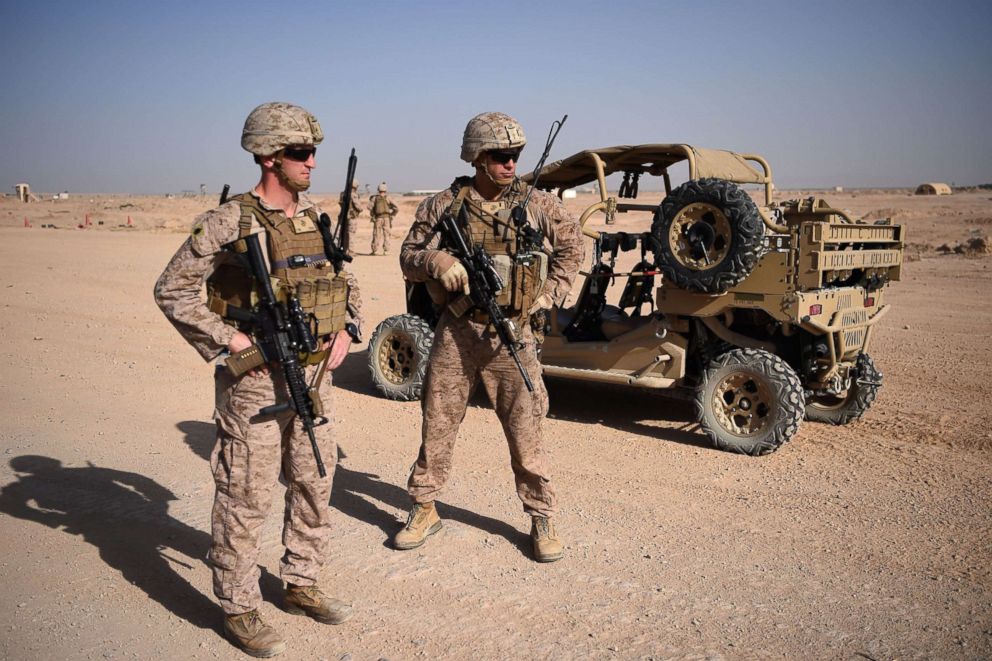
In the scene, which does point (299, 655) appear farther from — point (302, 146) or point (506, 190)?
point (506, 190)

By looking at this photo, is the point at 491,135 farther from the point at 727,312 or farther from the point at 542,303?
the point at 727,312

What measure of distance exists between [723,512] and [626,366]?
194 centimetres

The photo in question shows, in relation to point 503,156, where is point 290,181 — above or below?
below

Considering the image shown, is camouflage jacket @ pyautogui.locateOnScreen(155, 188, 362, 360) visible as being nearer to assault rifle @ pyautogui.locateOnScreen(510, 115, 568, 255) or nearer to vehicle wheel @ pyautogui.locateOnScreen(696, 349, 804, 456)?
assault rifle @ pyautogui.locateOnScreen(510, 115, 568, 255)

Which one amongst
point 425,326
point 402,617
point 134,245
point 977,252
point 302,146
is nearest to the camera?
point 302,146

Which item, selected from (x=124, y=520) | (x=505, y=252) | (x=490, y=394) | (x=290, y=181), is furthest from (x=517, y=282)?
(x=124, y=520)

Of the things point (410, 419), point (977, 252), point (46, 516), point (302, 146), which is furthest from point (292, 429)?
point (977, 252)

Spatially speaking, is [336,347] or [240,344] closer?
[240,344]

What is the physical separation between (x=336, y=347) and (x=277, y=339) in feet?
1.06

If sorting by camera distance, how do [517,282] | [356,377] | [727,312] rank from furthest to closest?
[356,377] < [727,312] < [517,282]

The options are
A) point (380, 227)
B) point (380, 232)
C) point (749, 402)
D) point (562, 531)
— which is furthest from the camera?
point (380, 232)

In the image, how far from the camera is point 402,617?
372 centimetres

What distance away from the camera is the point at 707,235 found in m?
5.96

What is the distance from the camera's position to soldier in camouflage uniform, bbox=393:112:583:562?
168 inches
